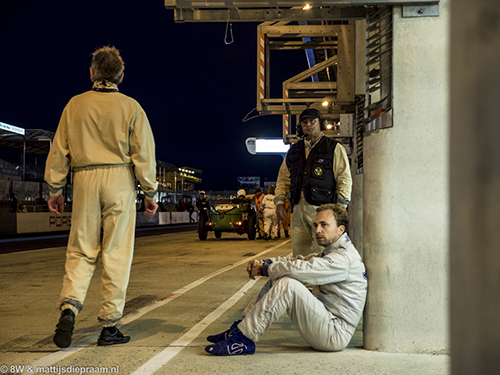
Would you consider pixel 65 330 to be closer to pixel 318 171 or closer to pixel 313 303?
pixel 313 303

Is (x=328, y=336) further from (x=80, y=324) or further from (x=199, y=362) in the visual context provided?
(x=80, y=324)

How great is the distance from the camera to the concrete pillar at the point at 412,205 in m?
3.64

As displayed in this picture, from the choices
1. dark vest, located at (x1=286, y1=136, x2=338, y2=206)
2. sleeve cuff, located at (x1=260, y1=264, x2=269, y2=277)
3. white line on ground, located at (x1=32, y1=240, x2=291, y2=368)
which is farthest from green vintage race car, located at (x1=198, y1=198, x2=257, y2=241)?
sleeve cuff, located at (x1=260, y1=264, x2=269, y2=277)

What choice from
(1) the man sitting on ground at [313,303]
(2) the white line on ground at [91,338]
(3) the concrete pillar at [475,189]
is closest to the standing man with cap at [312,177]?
(1) the man sitting on ground at [313,303]

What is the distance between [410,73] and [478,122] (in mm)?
3157

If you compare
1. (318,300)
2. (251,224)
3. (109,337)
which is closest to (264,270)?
(318,300)

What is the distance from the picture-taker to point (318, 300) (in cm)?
370

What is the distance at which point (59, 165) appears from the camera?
12.8ft

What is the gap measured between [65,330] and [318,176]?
8.24ft

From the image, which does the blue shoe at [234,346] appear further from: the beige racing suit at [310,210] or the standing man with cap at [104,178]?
the beige racing suit at [310,210]

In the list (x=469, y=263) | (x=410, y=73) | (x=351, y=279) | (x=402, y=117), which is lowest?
(x=351, y=279)

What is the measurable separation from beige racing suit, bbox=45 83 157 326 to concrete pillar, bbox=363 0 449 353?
1.71 metres

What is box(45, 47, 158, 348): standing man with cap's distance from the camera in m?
3.81

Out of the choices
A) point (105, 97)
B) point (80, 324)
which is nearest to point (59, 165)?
point (105, 97)
